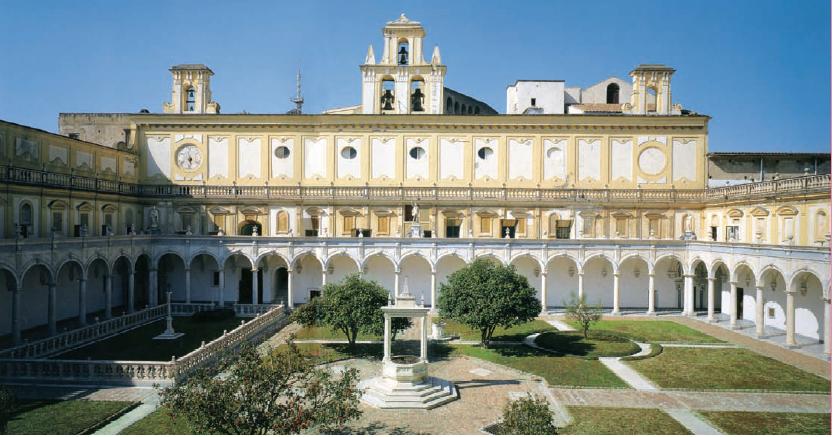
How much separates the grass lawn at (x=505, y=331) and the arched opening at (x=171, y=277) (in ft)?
69.0

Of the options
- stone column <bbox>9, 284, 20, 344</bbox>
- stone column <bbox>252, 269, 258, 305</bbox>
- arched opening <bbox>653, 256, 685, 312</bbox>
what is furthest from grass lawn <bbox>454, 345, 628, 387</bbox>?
stone column <bbox>9, 284, 20, 344</bbox>

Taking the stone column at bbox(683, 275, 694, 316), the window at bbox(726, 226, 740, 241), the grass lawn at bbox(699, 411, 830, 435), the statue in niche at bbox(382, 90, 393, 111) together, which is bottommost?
the grass lawn at bbox(699, 411, 830, 435)

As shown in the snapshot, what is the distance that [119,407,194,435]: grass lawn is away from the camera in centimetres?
1714

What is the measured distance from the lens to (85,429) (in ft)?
56.4

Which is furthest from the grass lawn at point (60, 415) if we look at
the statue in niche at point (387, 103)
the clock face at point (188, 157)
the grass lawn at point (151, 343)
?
the statue in niche at point (387, 103)

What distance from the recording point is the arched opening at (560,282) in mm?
41531

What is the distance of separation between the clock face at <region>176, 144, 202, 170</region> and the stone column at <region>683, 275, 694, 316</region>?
Result: 38.2 metres

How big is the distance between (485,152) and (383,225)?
10157 millimetres

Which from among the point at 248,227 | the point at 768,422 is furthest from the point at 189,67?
the point at 768,422

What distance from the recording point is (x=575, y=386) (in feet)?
72.9

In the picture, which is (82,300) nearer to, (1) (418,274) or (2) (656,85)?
(1) (418,274)

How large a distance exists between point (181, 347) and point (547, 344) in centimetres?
1882

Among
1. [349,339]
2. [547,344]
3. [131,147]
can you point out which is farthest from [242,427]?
[131,147]

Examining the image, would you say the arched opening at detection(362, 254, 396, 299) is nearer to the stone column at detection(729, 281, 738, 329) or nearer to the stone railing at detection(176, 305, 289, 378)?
the stone railing at detection(176, 305, 289, 378)
